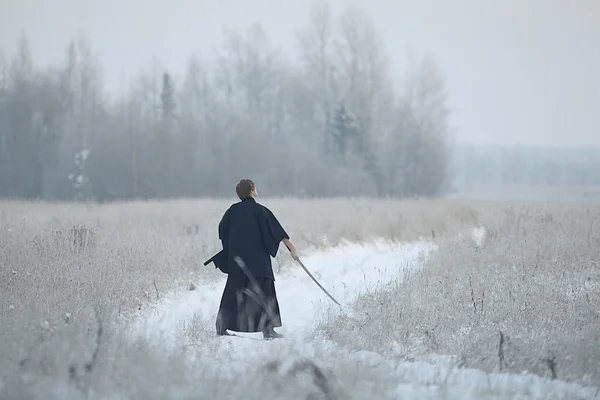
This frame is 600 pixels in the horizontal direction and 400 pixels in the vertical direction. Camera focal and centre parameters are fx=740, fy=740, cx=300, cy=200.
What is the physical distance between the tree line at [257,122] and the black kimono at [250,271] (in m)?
30.1

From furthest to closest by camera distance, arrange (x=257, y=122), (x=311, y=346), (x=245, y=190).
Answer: (x=257, y=122) → (x=245, y=190) → (x=311, y=346)

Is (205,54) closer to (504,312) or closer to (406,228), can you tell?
(406,228)

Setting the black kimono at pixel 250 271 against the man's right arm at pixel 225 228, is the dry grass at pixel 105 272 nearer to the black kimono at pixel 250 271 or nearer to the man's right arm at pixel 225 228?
the black kimono at pixel 250 271

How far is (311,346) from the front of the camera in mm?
7051

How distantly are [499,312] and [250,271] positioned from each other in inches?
106

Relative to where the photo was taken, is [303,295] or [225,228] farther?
[303,295]

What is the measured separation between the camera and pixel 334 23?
4447 centimetres

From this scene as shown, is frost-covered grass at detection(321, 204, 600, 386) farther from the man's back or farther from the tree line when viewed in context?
the tree line

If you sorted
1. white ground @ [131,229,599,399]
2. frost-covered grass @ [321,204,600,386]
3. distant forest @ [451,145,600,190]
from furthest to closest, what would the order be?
1. distant forest @ [451,145,600,190]
2. frost-covered grass @ [321,204,600,386]
3. white ground @ [131,229,599,399]

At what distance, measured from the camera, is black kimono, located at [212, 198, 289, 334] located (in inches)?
305

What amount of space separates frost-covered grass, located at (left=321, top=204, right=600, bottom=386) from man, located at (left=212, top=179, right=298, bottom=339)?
73 centimetres

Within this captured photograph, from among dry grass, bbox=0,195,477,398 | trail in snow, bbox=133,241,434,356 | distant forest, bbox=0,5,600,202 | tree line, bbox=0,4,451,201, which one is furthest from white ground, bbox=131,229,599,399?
tree line, bbox=0,4,451,201

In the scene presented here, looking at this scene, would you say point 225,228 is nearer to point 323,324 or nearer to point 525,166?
point 323,324

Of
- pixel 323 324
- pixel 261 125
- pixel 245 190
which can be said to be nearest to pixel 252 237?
pixel 245 190
